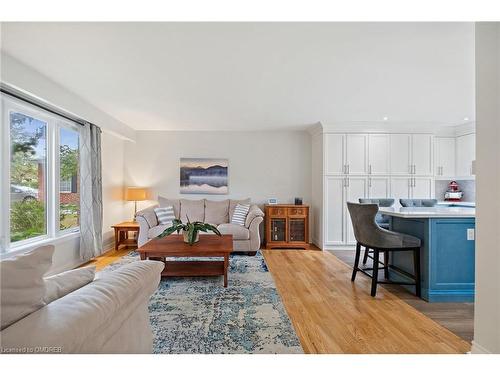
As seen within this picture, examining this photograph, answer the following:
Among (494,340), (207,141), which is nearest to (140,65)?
(207,141)

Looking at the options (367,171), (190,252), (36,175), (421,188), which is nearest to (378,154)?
(367,171)

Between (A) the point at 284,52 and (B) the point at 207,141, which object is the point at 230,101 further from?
(B) the point at 207,141

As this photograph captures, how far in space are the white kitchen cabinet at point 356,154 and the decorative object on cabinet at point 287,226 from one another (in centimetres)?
113

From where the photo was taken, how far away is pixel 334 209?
15.9 ft

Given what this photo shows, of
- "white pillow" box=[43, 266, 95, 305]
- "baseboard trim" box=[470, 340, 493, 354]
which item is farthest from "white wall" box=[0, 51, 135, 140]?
"baseboard trim" box=[470, 340, 493, 354]

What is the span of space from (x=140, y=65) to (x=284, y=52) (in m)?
1.37

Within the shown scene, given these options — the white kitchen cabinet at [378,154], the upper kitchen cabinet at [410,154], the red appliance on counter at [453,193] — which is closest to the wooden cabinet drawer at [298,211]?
the white kitchen cabinet at [378,154]

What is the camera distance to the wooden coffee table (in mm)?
2902

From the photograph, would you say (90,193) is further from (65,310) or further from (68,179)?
(65,310)

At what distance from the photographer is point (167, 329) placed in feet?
6.68

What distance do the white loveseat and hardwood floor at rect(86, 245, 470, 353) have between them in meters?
1.02

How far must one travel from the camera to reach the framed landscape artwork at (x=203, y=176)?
17.9ft

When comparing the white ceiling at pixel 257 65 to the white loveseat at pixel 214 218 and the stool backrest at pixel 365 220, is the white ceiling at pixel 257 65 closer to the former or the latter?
the stool backrest at pixel 365 220

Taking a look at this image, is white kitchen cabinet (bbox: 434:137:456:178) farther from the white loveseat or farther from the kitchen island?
the white loveseat
